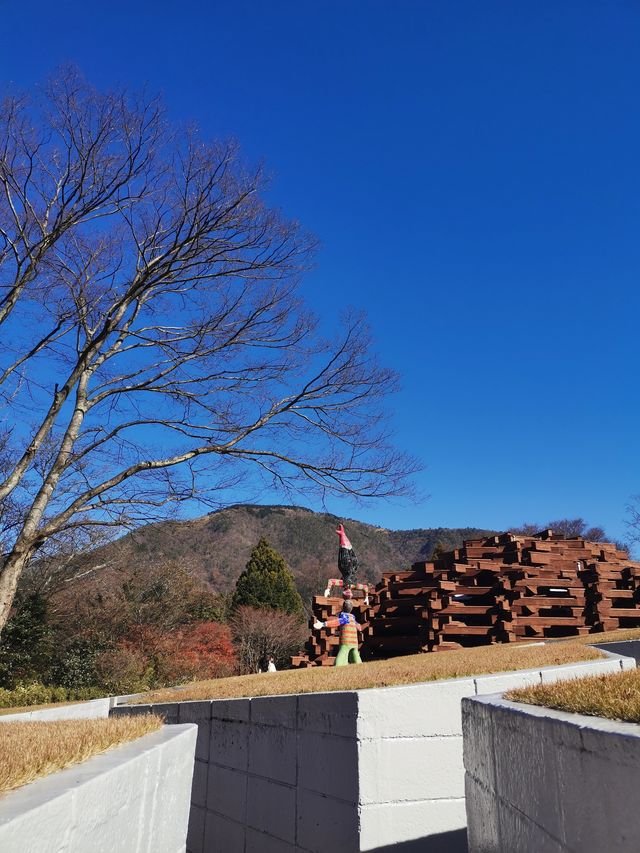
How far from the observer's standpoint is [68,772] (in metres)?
2.68

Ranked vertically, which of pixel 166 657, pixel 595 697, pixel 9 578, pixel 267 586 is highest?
pixel 267 586

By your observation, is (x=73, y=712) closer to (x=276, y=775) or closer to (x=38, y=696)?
(x=276, y=775)

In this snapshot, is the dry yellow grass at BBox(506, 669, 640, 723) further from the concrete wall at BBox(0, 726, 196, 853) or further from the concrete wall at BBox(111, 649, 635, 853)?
the concrete wall at BBox(0, 726, 196, 853)

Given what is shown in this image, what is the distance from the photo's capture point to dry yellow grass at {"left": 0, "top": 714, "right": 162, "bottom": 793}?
2.60 m

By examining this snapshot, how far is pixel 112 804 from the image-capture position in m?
2.70

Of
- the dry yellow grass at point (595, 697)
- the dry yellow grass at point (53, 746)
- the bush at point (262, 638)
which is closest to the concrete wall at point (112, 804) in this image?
the dry yellow grass at point (53, 746)

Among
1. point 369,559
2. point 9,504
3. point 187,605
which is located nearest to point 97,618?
point 187,605

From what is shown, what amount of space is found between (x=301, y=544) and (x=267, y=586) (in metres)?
32.1

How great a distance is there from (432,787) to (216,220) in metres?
9.81

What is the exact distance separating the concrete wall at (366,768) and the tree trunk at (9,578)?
5.64m

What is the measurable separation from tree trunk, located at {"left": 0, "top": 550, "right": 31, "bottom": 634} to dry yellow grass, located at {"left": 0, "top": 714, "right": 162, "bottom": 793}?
5.77 meters

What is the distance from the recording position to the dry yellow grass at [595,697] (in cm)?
245

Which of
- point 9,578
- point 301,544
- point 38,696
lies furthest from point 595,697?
point 301,544

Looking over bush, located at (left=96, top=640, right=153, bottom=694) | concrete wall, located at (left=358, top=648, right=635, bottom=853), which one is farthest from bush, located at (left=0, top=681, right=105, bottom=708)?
concrete wall, located at (left=358, top=648, right=635, bottom=853)
